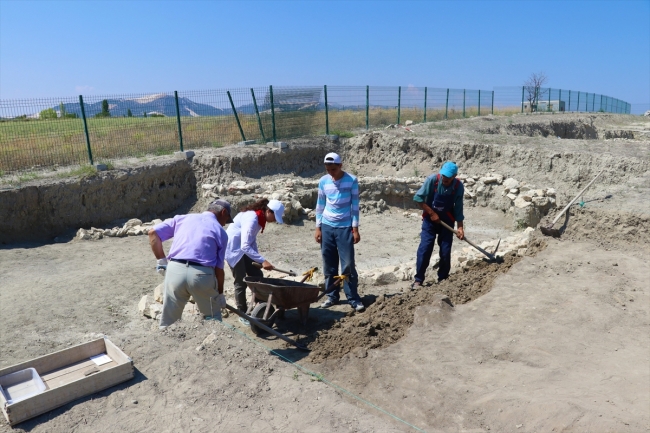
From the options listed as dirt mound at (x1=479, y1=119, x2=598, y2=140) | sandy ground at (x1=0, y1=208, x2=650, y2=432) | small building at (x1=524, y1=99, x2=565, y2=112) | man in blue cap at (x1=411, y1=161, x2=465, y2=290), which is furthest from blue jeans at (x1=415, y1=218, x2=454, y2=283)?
small building at (x1=524, y1=99, x2=565, y2=112)

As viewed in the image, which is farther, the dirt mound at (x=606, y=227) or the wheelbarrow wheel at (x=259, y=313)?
the dirt mound at (x=606, y=227)

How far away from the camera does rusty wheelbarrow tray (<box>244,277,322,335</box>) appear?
4.97 meters

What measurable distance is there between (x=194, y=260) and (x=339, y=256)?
2.17 m

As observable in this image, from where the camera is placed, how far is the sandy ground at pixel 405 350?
3596 mm

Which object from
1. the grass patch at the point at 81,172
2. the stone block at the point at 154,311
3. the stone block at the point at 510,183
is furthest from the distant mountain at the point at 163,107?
the stone block at the point at 154,311

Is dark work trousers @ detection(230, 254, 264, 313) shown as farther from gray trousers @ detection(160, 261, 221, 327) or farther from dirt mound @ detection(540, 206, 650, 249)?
dirt mound @ detection(540, 206, 650, 249)

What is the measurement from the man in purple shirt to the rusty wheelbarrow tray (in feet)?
1.70

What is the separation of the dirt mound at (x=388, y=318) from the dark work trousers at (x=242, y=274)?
0.97m

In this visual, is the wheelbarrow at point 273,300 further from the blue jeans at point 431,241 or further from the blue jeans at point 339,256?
the blue jeans at point 431,241

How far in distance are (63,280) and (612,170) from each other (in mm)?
10887

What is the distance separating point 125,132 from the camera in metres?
12.6

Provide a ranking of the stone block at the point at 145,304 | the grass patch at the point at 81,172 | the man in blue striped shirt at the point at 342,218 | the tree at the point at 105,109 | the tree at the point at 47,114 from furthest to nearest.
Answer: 1. the tree at the point at 105,109
2. the tree at the point at 47,114
3. the grass patch at the point at 81,172
4. the stone block at the point at 145,304
5. the man in blue striped shirt at the point at 342,218

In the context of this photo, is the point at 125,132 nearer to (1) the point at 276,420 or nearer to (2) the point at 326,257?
(2) the point at 326,257

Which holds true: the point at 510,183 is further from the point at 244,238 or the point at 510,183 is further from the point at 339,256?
the point at 244,238
